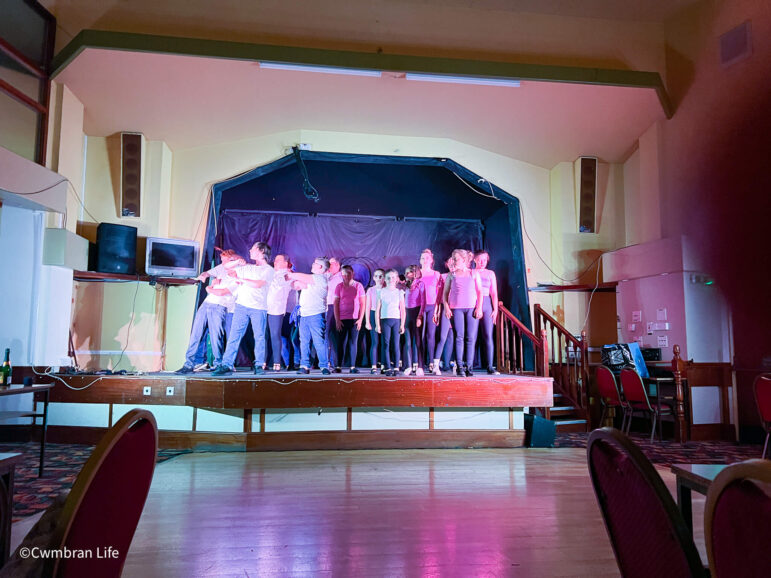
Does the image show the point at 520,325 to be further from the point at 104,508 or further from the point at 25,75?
the point at 25,75

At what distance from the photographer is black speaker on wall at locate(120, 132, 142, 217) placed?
23.1 ft

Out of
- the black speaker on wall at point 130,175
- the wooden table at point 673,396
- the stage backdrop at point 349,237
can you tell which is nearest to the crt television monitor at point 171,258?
the black speaker on wall at point 130,175

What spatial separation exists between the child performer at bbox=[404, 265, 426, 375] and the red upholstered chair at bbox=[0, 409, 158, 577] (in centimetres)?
571

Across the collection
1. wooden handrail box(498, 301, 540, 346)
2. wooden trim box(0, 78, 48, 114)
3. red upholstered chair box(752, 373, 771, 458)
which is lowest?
red upholstered chair box(752, 373, 771, 458)

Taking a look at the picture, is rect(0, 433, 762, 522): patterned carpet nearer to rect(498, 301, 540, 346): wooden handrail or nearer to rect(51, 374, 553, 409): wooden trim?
rect(51, 374, 553, 409): wooden trim

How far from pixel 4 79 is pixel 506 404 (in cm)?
690

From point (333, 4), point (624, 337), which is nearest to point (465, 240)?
point (624, 337)

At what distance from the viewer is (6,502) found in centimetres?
146

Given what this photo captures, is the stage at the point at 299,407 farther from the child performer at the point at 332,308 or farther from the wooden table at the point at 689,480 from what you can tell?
the wooden table at the point at 689,480

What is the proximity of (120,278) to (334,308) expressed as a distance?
2963 mm

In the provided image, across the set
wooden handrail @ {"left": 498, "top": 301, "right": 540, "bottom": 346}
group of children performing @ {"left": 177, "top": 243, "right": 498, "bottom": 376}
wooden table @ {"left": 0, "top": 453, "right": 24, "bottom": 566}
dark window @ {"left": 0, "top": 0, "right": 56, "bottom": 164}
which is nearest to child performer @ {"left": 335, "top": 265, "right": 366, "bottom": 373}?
Result: group of children performing @ {"left": 177, "top": 243, "right": 498, "bottom": 376}

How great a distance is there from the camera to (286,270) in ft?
22.0

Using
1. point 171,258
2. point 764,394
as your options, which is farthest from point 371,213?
point 764,394

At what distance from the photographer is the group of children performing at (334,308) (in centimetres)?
608
